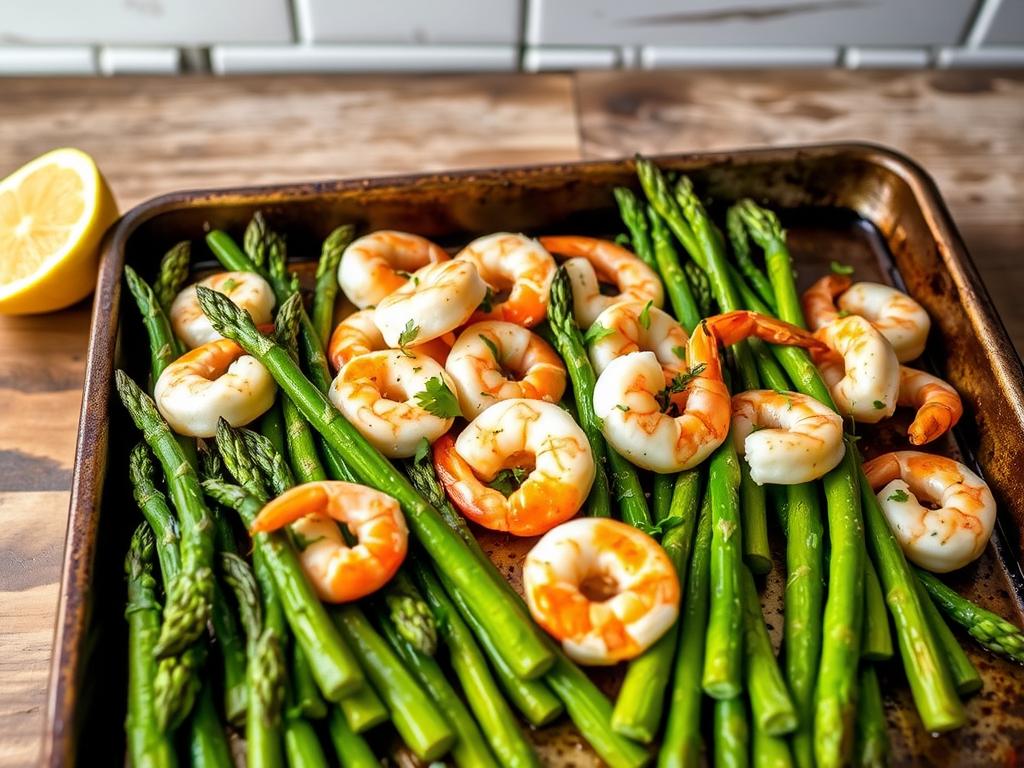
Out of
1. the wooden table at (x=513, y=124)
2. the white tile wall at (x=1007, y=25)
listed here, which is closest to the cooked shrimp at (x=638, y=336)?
the wooden table at (x=513, y=124)

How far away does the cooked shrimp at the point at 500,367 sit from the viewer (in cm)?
267

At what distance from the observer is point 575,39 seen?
4203 millimetres

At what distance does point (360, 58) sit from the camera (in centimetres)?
418

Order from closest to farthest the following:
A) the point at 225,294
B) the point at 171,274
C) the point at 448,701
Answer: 1. the point at 448,701
2. the point at 225,294
3. the point at 171,274

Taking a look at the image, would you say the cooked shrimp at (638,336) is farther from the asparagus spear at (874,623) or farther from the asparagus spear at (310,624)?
the asparagus spear at (310,624)

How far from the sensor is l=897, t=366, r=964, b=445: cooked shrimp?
9.03 ft

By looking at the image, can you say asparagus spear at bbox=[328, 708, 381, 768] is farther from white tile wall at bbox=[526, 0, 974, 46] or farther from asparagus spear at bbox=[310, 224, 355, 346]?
white tile wall at bbox=[526, 0, 974, 46]

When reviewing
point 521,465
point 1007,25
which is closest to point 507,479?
point 521,465

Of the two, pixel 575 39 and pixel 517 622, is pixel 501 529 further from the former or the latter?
pixel 575 39

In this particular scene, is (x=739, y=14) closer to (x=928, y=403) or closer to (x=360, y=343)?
(x=928, y=403)

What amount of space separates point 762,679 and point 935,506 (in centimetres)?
79

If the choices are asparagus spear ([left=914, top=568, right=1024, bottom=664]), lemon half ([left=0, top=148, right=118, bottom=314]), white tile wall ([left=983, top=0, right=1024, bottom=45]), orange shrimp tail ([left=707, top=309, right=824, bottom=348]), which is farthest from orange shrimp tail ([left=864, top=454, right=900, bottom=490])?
white tile wall ([left=983, top=0, right=1024, bottom=45])

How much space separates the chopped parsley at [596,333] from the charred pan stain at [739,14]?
74.3 inches

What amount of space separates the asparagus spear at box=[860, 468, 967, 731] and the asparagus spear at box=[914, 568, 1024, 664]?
95 millimetres
